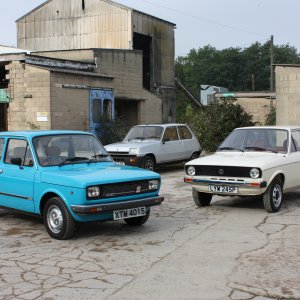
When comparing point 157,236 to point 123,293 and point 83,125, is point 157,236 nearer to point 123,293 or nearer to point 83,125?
point 123,293

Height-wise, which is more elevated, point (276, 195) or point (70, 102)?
point (70, 102)

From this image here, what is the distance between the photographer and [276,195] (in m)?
8.95

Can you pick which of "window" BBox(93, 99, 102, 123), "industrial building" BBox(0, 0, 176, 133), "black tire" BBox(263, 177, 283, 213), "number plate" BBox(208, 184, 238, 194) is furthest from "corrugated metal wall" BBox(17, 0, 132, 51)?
"black tire" BBox(263, 177, 283, 213)

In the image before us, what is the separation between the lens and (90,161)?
7.95 metres

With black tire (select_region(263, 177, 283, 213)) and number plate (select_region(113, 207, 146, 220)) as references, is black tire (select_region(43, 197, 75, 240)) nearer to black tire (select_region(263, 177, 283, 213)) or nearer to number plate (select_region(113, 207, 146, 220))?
number plate (select_region(113, 207, 146, 220))

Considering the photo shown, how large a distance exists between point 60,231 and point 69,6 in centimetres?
2724

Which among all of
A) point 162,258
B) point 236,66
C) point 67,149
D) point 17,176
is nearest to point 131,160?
point 67,149

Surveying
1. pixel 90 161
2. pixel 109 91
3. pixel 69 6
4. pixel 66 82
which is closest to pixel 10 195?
pixel 90 161

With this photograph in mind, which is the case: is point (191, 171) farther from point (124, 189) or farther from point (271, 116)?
point (271, 116)

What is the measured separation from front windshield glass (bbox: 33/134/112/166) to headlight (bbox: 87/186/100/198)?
1.03 m

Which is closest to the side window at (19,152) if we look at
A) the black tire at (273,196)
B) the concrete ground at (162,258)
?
the concrete ground at (162,258)

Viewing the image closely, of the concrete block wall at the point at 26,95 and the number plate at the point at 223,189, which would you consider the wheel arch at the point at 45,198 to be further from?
the concrete block wall at the point at 26,95

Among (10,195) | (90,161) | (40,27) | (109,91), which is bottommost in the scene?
(10,195)

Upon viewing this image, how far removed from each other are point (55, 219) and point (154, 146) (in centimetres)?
799
